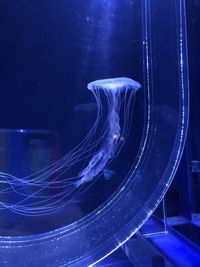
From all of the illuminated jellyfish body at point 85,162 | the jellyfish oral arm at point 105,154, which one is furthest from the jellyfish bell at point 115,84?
the jellyfish oral arm at point 105,154

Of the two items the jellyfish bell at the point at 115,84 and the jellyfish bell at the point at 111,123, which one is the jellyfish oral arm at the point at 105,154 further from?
the jellyfish bell at the point at 115,84

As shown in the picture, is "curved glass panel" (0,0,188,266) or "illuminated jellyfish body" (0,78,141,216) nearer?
"curved glass panel" (0,0,188,266)

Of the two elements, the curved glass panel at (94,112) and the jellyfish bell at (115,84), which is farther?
the jellyfish bell at (115,84)

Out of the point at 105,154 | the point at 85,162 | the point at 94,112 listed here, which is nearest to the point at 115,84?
the point at 94,112

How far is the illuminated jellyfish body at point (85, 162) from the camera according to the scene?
194 cm

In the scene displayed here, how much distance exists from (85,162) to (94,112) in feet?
1.45

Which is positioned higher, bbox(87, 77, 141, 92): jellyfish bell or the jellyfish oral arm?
bbox(87, 77, 141, 92): jellyfish bell

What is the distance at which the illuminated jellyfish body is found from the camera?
6.36ft

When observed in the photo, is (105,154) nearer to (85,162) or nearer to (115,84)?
(85,162)

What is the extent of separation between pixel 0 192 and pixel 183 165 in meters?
1.48

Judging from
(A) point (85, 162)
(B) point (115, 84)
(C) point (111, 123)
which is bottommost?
(A) point (85, 162)

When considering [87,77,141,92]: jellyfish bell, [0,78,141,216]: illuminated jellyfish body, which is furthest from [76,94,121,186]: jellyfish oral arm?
[87,77,141,92]: jellyfish bell

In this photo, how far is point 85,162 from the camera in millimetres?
2066

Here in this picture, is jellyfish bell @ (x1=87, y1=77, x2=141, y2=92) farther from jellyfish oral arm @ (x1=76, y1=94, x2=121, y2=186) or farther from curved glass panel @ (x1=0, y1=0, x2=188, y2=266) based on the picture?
jellyfish oral arm @ (x1=76, y1=94, x2=121, y2=186)
